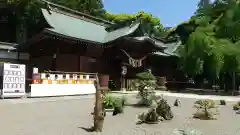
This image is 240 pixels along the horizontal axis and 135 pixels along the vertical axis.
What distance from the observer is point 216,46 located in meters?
22.5

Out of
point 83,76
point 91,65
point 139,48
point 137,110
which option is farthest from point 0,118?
point 139,48

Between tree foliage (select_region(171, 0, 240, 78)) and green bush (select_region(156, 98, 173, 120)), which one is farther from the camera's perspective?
tree foliage (select_region(171, 0, 240, 78))

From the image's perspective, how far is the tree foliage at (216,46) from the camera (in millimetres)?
22016

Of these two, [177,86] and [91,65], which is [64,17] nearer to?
[91,65]

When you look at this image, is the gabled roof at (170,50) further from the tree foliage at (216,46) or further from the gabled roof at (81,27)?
the gabled roof at (81,27)

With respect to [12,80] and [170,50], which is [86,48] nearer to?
[12,80]

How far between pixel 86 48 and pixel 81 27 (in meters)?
4.23

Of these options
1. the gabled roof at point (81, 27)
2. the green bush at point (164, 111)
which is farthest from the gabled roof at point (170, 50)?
the green bush at point (164, 111)

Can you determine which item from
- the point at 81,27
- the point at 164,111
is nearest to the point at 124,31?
the point at 81,27

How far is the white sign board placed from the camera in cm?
1348

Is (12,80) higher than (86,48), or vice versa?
(86,48)

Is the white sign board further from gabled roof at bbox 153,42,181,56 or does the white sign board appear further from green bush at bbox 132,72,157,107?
gabled roof at bbox 153,42,181,56

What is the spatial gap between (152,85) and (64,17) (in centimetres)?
→ 1565

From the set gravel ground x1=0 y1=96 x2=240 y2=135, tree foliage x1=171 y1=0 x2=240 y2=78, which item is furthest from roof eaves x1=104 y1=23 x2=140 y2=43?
gravel ground x1=0 y1=96 x2=240 y2=135
